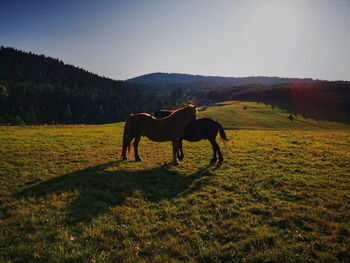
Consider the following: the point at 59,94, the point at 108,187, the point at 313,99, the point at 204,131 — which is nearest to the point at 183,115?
the point at 204,131

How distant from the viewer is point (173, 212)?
4945mm

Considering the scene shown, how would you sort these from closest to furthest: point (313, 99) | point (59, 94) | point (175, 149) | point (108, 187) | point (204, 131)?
point (108, 187), point (175, 149), point (204, 131), point (313, 99), point (59, 94)

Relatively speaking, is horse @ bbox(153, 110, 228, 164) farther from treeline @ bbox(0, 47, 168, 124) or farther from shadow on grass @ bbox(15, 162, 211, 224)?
treeline @ bbox(0, 47, 168, 124)

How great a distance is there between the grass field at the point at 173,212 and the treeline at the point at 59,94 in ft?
233

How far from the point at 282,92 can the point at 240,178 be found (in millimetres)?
111489

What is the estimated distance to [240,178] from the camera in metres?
7.46

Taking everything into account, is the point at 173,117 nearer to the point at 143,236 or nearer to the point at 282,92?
the point at 143,236

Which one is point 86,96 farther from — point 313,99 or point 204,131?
point 313,99

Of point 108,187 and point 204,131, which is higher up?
point 204,131

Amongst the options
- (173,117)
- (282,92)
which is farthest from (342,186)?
(282,92)

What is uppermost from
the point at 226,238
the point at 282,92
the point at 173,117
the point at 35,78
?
the point at 35,78

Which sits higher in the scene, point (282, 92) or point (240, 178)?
point (282, 92)

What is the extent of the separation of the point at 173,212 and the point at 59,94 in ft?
417

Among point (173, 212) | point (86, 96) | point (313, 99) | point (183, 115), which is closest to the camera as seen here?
point (173, 212)
